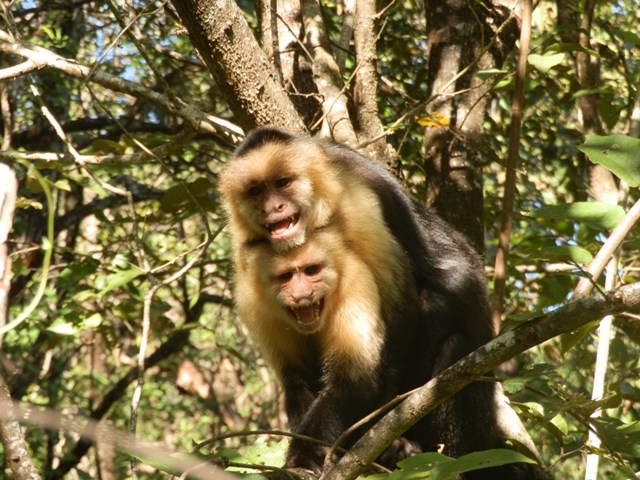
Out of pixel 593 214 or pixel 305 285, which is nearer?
pixel 593 214

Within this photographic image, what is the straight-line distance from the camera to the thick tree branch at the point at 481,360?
187 centimetres

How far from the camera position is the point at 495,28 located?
4.51m

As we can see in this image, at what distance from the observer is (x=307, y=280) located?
3648 mm

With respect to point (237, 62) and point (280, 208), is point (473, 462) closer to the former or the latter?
point (280, 208)

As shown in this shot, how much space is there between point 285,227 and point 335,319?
1.56 feet

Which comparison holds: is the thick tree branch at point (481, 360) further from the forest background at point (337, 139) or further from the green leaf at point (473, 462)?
the green leaf at point (473, 462)

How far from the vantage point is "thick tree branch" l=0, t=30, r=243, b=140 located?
3.68m

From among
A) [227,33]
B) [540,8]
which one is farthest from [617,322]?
[227,33]

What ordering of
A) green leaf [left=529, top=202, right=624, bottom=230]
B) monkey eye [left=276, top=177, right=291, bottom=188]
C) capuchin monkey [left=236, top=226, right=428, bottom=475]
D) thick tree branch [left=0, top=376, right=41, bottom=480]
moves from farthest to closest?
monkey eye [left=276, top=177, right=291, bottom=188]
capuchin monkey [left=236, top=226, right=428, bottom=475]
green leaf [left=529, top=202, right=624, bottom=230]
thick tree branch [left=0, top=376, right=41, bottom=480]

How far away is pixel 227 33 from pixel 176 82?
424cm

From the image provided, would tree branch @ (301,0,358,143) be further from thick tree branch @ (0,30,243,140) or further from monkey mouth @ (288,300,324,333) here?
monkey mouth @ (288,300,324,333)

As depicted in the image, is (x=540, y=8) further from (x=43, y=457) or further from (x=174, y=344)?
(x=43, y=457)

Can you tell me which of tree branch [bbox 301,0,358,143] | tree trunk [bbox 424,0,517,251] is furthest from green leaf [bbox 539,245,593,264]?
tree trunk [bbox 424,0,517,251]

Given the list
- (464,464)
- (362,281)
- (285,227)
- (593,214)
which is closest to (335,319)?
(362,281)
